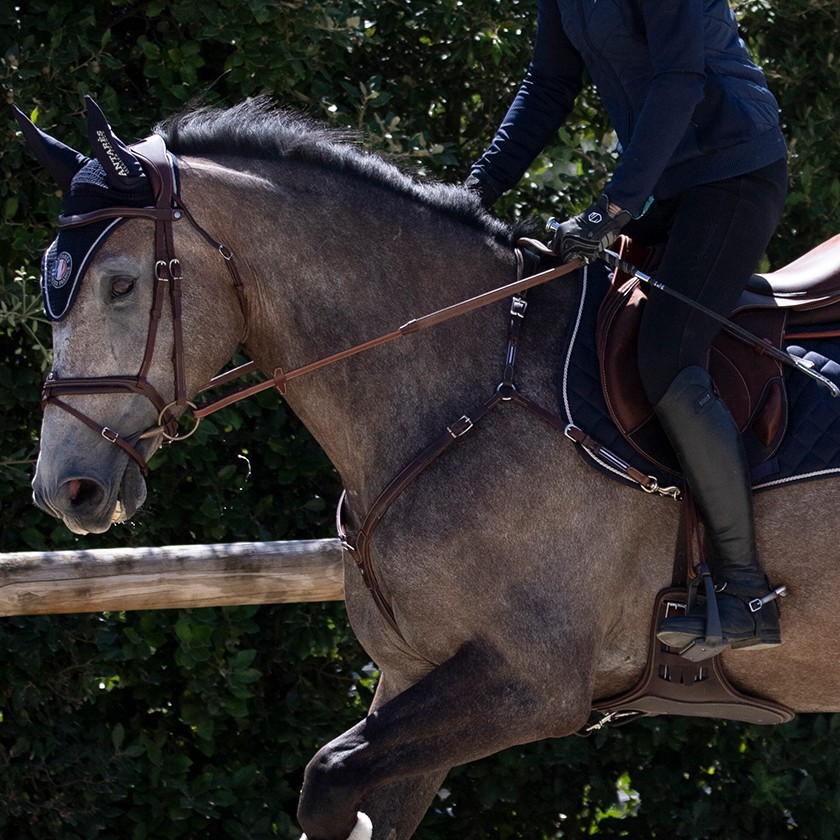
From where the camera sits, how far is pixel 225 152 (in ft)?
10.3

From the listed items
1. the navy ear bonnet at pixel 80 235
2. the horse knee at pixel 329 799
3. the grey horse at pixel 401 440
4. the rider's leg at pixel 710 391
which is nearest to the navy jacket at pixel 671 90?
the rider's leg at pixel 710 391

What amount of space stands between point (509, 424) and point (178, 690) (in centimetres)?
238

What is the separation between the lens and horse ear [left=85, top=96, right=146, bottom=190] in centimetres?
284

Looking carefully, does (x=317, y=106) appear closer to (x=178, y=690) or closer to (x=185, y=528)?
(x=185, y=528)

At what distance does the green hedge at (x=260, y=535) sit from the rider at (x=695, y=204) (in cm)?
146

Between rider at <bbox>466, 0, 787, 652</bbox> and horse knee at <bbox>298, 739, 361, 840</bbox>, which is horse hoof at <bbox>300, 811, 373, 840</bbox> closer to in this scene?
horse knee at <bbox>298, 739, 361, 840</bbox>

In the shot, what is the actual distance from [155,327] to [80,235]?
0.27 metres

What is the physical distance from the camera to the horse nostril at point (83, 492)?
9.28 ft

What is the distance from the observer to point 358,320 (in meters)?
3.08

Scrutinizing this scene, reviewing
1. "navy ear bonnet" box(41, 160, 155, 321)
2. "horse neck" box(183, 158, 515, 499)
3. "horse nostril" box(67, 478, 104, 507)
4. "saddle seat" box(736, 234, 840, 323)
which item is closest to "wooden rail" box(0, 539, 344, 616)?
"horse neck" box(183, 158, 515, 499)

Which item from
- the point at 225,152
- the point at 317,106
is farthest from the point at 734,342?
the point at 317,106

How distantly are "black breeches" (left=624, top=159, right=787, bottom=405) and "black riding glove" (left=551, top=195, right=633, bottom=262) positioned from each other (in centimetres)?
19

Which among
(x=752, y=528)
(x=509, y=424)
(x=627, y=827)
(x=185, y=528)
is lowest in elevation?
(x=627, y=827)

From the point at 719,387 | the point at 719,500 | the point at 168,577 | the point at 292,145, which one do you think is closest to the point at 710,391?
the point at 719,387
